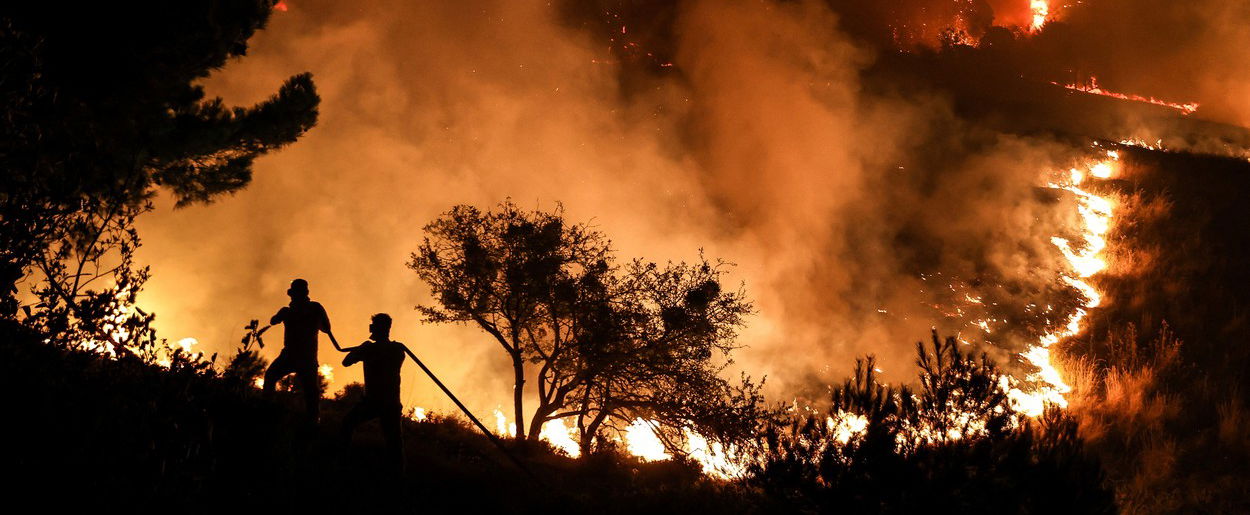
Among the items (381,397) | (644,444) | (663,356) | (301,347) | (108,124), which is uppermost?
(108,124)

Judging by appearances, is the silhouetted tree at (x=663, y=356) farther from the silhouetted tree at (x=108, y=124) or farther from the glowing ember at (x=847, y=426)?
the silhouetted tree at (x=108, y=124)

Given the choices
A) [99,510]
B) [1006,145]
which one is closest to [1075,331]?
[1006,145]

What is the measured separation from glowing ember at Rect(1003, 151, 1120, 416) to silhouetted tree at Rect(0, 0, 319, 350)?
84.5 feet

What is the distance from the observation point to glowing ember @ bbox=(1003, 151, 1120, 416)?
916 inches

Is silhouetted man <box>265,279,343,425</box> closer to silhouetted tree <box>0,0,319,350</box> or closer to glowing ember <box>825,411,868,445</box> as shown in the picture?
silhouetted tree <box>0,0,319,350</box>

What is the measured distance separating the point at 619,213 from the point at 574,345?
34192 millimetres

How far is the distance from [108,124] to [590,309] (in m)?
11.4

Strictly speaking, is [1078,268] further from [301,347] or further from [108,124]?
[108,124]

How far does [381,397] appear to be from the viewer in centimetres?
813

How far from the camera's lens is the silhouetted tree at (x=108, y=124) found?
6.32 meters

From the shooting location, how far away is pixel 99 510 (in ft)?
13.6

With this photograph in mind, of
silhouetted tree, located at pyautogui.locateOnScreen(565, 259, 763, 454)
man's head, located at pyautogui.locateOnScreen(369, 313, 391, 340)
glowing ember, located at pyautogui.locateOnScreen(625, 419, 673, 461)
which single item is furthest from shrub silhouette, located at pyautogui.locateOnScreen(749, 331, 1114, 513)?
glowing ember, located at pyautogui.locateOnScreen(625, 419, 673, 461)

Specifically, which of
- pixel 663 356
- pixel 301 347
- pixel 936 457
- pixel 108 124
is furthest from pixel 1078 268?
pixel 108 124

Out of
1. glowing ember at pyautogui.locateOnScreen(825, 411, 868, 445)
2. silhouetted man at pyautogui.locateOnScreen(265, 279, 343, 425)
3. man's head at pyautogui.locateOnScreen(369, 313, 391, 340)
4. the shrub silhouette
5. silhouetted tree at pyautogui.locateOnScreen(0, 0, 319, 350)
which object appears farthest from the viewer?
silhouetted man at pyautogui.locateOnScreen(265, 279, 343, 425)
